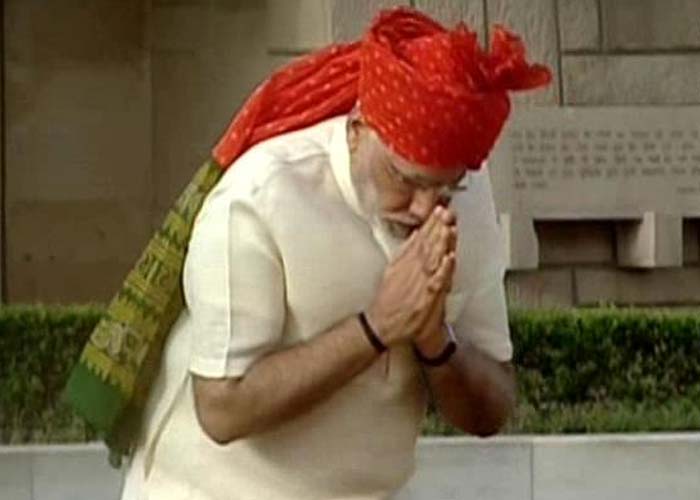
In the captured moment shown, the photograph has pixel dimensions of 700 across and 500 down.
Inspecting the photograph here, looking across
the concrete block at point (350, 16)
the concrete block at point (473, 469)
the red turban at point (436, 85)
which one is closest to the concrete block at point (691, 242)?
the concrete block at point (350, 16)

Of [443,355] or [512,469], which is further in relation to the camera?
[512,469]

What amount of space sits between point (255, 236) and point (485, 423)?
42cm

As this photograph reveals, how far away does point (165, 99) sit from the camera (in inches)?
497

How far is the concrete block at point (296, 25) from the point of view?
12.2 m

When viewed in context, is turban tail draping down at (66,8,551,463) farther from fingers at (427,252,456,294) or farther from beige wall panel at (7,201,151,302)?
beige wall panel at (7,201,151,302)

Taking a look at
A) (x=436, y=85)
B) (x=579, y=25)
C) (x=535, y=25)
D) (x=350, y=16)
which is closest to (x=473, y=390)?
(x=436, y=85)

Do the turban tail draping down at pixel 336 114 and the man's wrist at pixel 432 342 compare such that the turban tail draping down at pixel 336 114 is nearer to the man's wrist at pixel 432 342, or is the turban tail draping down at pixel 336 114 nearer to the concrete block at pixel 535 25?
the man's wrist at pixel 432 342

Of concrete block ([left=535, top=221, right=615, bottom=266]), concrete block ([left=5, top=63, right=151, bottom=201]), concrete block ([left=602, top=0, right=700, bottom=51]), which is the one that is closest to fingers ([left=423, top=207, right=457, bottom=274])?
concrete block ([left=535, top=221, right=615, bottom=266])

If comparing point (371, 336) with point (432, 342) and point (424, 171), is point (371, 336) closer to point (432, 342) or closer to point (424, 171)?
point (432, 342)

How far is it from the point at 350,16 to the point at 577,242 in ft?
5.75

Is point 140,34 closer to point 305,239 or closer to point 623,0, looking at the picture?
point 623,0

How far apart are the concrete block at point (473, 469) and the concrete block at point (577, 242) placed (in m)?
4.10

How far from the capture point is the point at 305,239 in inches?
111

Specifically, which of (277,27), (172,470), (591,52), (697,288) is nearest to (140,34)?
(277,27)
